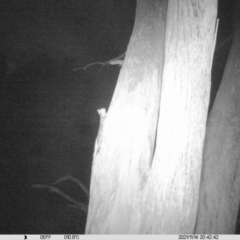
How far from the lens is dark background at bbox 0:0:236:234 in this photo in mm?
1981

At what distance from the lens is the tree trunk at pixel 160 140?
3.35 feet

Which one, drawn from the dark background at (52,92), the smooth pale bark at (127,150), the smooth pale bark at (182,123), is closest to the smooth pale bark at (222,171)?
the smooth pale bark at (182,123)

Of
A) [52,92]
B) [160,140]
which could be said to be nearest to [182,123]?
[160,140]

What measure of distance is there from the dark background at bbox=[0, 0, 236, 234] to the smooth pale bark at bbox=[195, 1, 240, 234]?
Result: 915 mm

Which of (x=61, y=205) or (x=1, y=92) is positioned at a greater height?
(x=1, y=92)

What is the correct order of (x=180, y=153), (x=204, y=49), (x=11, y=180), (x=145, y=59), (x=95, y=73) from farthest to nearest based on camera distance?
(x=95, y=73)
(x=11, y=180)
(x=145, y=59)
(x=204, y=49)
(x=180, y=153)

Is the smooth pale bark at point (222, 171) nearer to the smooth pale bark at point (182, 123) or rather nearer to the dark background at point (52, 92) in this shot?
the smooth pale bark at point (182, 123)

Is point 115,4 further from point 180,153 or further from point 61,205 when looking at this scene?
point 61,205

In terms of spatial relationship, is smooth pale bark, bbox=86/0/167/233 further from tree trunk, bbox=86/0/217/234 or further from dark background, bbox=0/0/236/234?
dark background, bbox=0/0/236/234

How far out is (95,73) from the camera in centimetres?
258

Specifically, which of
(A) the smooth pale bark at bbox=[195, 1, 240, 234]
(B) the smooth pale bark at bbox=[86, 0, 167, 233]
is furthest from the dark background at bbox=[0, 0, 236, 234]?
(B) the smooth pale bark at bbox=[86, 0, 167, 233]

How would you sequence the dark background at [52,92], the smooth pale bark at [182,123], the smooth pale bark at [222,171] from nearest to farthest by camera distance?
the smooth pale bark at [182,123], the smooth pale bark at [222,171], the dark background at [52,92]

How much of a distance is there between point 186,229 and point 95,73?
193 cm

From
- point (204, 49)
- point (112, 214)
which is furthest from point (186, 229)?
point (204, 49)
